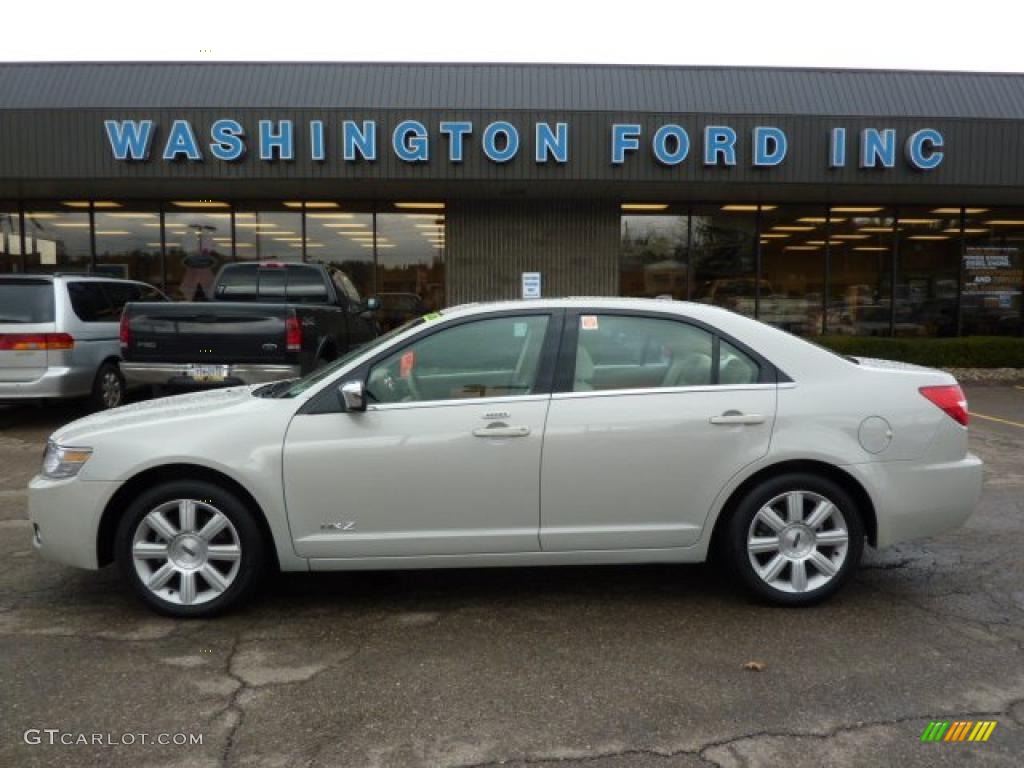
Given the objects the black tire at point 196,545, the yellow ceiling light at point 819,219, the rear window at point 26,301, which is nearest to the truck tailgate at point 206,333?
the rear window at point 26,301

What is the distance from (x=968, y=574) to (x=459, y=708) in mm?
3210

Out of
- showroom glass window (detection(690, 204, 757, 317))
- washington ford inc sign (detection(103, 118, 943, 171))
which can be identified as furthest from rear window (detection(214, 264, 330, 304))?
showroom glass window (detection(690, 204, 757, 317))

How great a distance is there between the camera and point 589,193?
51.5ft

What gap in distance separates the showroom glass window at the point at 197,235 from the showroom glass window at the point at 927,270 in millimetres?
13744

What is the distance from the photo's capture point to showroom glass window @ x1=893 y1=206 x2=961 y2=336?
57.4 ft

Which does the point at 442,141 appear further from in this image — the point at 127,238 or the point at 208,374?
the point at 127,238

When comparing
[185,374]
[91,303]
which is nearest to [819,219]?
[185,374]

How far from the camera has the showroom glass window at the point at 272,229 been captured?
55.4ft

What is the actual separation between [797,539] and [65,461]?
3617mm

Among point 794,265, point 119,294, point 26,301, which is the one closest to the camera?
point 26,301

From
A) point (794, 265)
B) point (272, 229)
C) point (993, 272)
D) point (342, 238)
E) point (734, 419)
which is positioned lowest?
point (734, 419)

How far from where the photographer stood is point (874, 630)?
4.02m

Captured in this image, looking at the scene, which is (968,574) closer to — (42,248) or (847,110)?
(847,110)

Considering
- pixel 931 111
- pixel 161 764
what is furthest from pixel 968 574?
pixel 931 111
